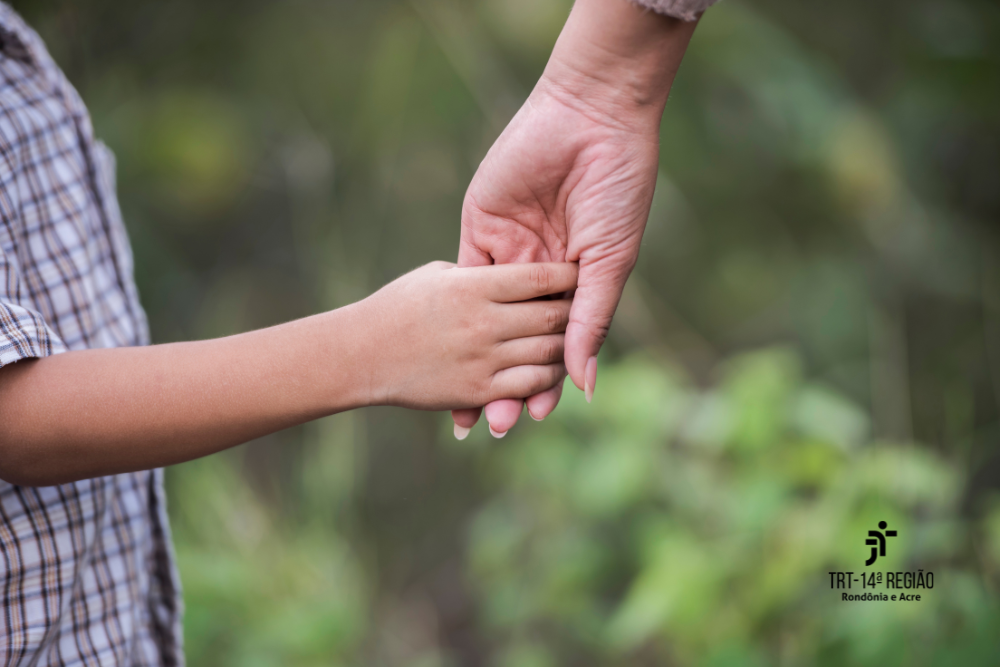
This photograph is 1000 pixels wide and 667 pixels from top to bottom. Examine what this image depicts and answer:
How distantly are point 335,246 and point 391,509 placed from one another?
2.33 ft

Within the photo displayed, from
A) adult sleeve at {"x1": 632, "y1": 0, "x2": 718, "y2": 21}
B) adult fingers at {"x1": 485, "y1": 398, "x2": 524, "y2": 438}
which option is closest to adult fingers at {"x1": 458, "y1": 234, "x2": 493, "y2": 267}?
adult fingers at {"x1": 485, "y1": 398, "x2": 524, "y2": 438}

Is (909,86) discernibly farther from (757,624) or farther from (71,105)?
(71,105)

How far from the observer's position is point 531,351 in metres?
0.59

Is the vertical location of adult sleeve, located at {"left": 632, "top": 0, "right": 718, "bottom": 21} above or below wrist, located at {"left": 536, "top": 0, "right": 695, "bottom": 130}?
above

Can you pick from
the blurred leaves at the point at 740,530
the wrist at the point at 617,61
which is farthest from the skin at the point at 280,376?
the blurred leaves at the point at 740,530

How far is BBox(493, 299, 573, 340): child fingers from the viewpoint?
1.87ft

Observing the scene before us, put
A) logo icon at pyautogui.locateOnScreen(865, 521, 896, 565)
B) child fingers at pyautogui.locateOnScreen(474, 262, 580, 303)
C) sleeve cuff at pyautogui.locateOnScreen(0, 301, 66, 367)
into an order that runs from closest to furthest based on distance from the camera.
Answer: sleeve cuff at pyautogui.locateOnScreen(0, 301, 66, 367) < child fingers at pyautogui.locateOnScreen(474, 262, 580, 303) < logo icon at pyautogui.locateOnScreen(865, 521, 896, 565)

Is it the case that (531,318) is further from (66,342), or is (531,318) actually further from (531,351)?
(66,342)

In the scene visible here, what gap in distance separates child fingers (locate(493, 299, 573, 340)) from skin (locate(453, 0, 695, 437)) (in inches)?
0.7

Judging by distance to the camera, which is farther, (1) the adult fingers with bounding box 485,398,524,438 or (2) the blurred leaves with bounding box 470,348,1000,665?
(2) the blurred leaves with bounding box 470,348,1000,665

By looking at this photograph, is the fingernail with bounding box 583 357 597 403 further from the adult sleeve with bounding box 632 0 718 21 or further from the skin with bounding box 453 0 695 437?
the adult sleeve with bounding box 632 0 718 21

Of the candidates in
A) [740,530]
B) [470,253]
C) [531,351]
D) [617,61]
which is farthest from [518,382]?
A: [740,530]

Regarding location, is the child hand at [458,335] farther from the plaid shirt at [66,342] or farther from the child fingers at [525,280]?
the plaid shirt at [66,342]

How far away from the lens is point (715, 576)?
3.36 feet
